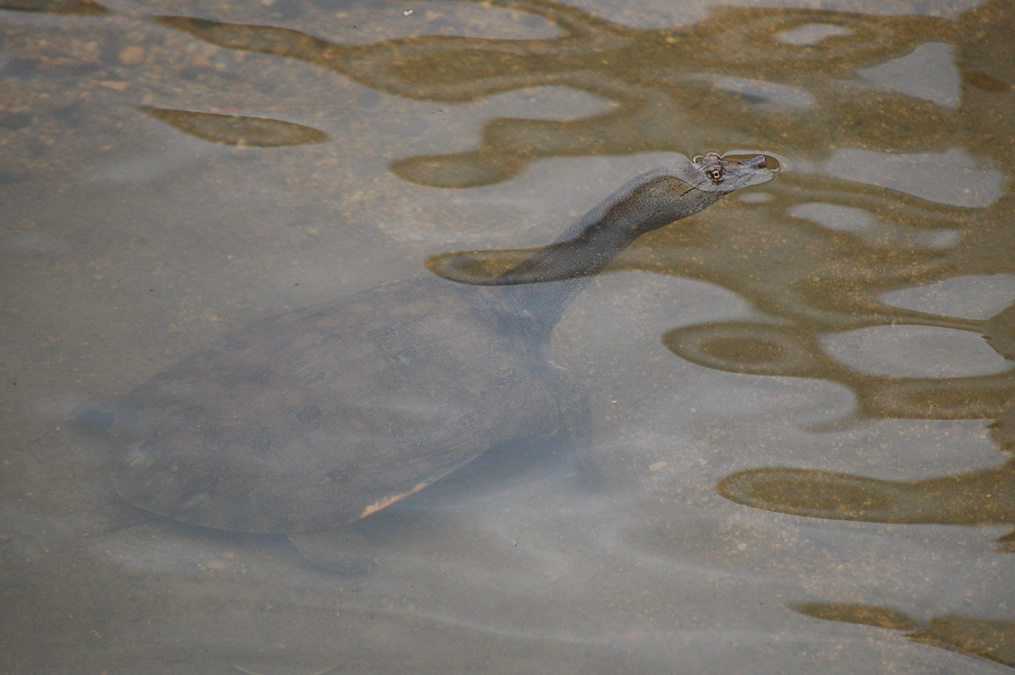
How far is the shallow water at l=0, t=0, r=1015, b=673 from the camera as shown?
276cm

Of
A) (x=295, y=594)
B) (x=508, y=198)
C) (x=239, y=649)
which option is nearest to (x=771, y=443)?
(x=508, y=198)

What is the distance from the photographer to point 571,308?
3.51 meters

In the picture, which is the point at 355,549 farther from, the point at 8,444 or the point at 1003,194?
the point at 1003,194

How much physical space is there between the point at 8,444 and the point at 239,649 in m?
1.29

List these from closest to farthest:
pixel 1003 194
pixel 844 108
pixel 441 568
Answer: pixel 441 568
pixel 1003 194
pixel 844 108

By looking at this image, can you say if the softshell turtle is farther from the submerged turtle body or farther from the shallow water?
the shallow water

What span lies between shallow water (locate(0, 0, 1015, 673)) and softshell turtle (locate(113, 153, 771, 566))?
19 cm

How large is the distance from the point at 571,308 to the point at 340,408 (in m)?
1.18

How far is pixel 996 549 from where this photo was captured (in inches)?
111

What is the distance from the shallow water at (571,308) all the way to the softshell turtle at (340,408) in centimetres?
19

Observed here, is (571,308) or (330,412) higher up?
(571,308)

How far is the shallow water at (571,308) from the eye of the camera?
9.07 feet

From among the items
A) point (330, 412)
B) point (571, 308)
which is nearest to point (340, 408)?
point (330, 412)

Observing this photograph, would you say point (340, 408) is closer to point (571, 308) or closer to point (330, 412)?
point (330, 412)
